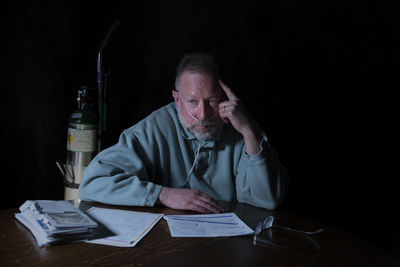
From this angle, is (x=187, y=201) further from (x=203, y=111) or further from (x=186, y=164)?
(x=203, y=111)

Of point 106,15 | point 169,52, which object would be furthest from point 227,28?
point 106,15

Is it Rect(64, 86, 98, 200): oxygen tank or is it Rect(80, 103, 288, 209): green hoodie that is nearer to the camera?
Rect(80, 103, 288, 209): green hoodie

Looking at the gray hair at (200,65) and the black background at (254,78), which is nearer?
the gray hair at (200,65)

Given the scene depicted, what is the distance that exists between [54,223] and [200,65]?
1107mm

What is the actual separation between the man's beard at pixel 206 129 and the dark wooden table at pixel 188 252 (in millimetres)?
648

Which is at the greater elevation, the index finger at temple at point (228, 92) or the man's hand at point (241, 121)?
the index finger at temple at point (228, 92)

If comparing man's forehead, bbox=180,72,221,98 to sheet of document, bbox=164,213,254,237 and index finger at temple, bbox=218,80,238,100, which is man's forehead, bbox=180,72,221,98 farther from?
sheet of document, bbox=164,213,254,237

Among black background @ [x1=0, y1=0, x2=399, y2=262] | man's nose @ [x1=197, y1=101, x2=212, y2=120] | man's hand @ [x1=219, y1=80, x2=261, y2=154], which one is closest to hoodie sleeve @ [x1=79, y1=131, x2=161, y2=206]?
man's nose @ [x1=197, y1=101, x2=212, y2=120]

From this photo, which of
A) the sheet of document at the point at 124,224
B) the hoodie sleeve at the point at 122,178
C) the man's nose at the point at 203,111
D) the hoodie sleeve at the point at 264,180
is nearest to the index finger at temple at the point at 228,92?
the man's nose at the point at 203,111

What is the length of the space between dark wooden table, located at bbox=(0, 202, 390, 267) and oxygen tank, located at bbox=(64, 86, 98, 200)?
0.87 m

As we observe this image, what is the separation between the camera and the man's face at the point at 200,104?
68.9 inches

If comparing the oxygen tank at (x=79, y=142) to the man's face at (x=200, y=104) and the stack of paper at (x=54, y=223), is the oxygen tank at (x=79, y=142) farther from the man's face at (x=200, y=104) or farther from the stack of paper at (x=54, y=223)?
the stack of paper at (x=54, y=223)

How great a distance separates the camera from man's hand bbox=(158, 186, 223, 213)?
53.9 inches

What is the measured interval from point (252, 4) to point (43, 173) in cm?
176
